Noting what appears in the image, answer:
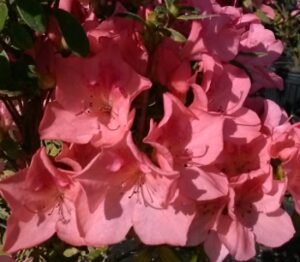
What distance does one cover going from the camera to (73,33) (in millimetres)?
697

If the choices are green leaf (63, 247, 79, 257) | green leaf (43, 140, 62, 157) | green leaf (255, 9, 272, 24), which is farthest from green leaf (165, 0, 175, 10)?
green leaf (255, 9, 272, 24)

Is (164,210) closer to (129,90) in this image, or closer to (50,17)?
(129,90)

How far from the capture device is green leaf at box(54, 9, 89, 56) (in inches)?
27.1

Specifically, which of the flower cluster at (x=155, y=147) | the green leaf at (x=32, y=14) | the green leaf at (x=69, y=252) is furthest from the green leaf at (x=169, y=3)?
the green leaf at (x=69, y=252)

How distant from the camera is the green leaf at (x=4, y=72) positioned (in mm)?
725

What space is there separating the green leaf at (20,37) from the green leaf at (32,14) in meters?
0.02

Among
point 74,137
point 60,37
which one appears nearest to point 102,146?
point 74,137

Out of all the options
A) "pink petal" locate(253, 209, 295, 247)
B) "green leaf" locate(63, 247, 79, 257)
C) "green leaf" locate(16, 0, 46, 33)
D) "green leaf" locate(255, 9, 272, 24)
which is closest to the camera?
"green leaf" locate(16, 0, 46, 33)

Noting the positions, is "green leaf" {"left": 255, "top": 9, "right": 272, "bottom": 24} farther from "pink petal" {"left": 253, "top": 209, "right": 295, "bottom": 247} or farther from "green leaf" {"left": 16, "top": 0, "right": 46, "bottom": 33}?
"green leaf" {"left": 16, "top": 0, "right": 46, "bottom": 33}

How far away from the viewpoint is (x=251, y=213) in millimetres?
795

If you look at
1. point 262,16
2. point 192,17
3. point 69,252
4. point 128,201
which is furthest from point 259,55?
point 262,16

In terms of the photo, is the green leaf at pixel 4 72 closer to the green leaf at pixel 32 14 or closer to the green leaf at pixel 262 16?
the green leaf at pixel 32 14

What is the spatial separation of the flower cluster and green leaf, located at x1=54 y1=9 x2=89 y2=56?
0.05 feet

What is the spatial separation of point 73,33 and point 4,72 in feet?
0.30
